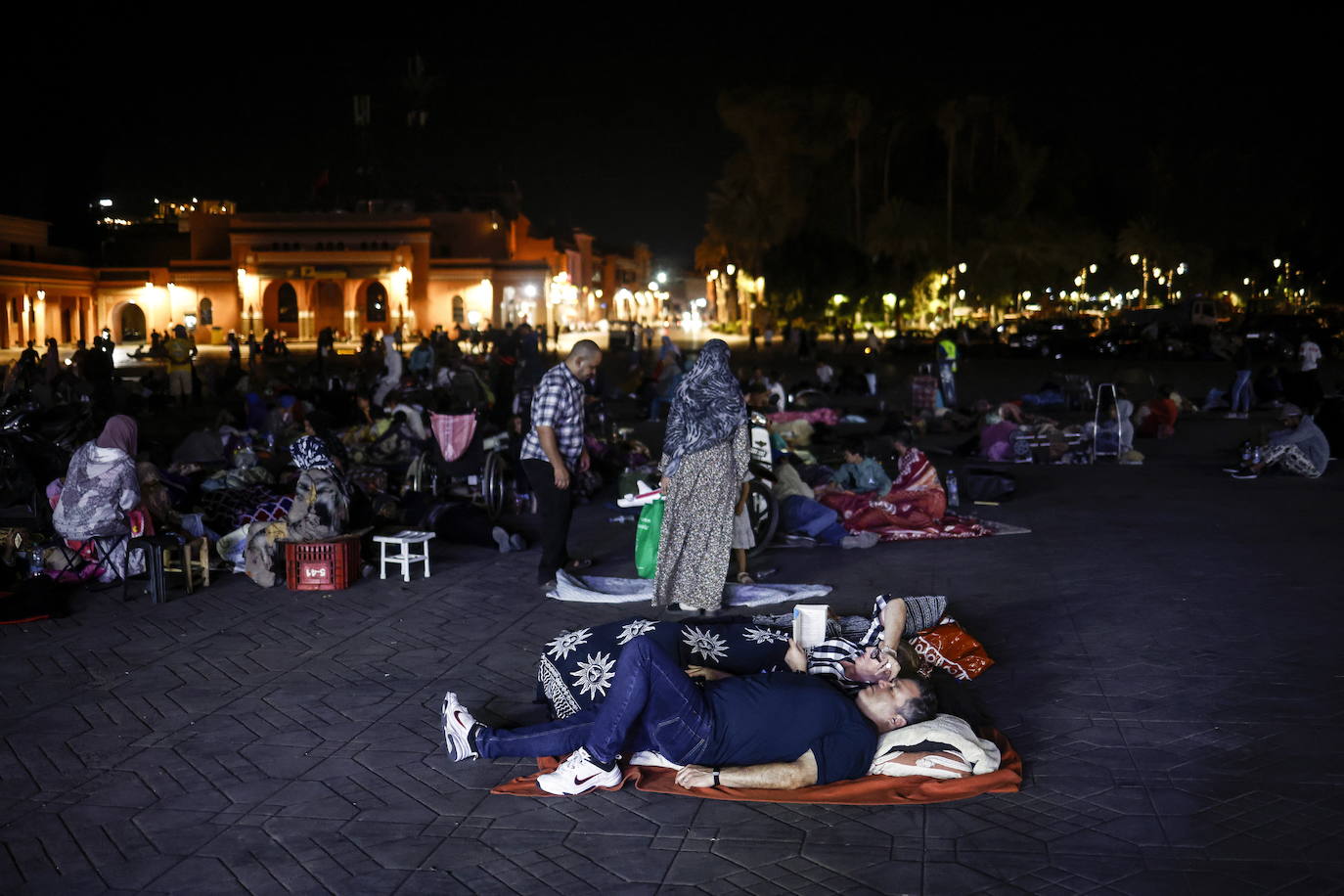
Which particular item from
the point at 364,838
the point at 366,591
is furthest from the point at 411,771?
the point at 366,591

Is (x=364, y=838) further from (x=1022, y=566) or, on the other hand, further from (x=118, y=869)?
(x=1022, y=566)

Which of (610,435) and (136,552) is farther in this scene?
(610,435)

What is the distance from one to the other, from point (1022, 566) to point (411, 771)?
5.05 m

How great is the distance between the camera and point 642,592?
7.58 m

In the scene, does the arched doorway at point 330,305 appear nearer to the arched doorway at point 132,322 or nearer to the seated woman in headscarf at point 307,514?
the arched doorway at point 132,322

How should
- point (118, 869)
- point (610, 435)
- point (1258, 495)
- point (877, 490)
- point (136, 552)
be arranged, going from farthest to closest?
point (610, 435) → point (1258, 495) → point (877, 490) → point (136, 552) → point (118, 869)

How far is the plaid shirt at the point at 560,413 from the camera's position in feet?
24.8

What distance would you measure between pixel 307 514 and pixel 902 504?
15.0 ft

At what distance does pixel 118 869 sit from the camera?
390 centimetres

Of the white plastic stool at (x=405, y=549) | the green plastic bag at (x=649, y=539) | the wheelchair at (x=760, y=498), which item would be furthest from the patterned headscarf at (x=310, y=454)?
the wheelchair at (x=760, y=498)

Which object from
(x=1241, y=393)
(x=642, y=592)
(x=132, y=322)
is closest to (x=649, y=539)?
(x=642, y=592)

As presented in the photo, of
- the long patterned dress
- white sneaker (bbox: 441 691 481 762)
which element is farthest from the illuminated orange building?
white sneaker (bbox: 441 691 481 762)

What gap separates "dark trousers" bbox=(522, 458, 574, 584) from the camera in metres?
7.68

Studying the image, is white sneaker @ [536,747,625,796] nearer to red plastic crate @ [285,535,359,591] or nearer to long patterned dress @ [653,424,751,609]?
long patterned dress @ [653,424,751,609]
